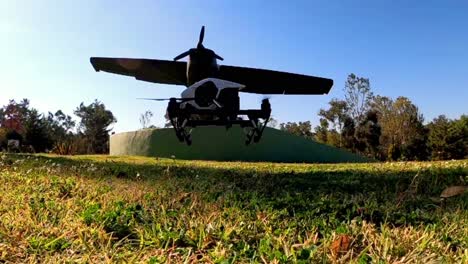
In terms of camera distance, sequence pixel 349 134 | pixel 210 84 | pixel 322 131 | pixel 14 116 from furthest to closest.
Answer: pixel 14 116 < pixel 322 131 < pixel 349 134 < pixel 210 84

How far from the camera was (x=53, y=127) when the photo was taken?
295 feet

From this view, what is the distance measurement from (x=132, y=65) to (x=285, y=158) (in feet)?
47.1

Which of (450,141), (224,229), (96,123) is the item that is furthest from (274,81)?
(96,123)

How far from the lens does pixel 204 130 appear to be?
1107 inches

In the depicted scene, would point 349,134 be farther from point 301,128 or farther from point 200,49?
point 200,49

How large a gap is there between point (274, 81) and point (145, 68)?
4779mm

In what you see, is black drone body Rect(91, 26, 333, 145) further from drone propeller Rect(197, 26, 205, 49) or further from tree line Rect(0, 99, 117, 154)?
tree line Rect(0, 99, 117, 154)

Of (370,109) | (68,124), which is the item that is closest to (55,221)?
(370,109)

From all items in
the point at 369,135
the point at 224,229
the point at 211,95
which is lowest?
the point at 224,229

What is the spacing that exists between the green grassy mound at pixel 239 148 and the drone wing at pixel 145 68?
11.4 metres

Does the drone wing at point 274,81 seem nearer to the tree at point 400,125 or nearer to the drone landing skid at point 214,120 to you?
the drone landing skid at point 214,120

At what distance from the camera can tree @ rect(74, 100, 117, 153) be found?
6582 centimetres

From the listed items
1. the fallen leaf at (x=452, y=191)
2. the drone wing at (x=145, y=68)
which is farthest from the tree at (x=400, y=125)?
the fallen leaf at (x=452, y=191)

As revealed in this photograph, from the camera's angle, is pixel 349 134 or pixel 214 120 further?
pixel 349 134
